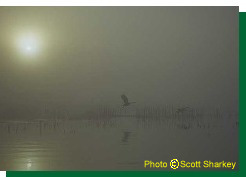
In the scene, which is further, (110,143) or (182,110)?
(182,110)

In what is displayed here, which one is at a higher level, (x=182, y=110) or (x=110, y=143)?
(x=182, y=110)

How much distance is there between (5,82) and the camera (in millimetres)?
7020

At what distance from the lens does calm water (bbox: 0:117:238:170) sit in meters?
6.36

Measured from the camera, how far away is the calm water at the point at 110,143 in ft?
Result: 20.9

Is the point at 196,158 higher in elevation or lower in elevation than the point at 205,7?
lower

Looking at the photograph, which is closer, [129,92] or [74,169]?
[74,169]

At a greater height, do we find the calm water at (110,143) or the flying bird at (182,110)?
the flying bird at (182,110)

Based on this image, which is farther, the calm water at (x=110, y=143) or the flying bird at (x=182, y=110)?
the flying bird at (x=182, y=110)

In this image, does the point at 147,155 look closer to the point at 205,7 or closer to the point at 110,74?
the point at 110,74

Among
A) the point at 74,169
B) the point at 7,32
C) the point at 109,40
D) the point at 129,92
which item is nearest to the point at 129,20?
the point at 109,40

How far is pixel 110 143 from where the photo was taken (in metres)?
6.98

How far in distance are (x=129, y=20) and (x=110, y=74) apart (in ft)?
2.90

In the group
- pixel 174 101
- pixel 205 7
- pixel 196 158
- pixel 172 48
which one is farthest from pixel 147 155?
pixel 205 7

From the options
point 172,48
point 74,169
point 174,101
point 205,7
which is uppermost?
point 205,7
